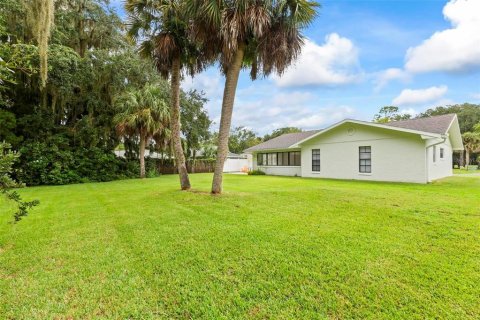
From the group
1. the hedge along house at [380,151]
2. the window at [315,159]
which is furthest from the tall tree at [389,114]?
the window at [315,159]

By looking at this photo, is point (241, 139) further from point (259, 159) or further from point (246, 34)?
point (246, 34)

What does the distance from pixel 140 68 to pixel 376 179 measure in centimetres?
1503

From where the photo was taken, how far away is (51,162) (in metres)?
14.1

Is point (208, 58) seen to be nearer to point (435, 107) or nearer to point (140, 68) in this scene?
point (140, 68)

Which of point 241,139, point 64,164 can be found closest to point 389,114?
point 241,139

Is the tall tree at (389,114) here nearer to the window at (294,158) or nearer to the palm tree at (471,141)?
the palm tree at (471,141)

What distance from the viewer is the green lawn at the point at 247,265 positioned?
7.87 ft

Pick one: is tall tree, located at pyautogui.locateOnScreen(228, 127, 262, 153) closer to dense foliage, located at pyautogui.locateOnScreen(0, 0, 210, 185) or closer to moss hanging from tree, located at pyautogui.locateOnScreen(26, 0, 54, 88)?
dense foliage, located at pyautogui.locateOnScreen(0, 0, 210, 185)

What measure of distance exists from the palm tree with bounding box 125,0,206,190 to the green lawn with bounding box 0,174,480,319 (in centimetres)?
491

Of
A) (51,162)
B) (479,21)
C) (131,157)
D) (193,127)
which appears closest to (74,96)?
(51,162)

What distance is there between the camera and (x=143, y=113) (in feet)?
50.0

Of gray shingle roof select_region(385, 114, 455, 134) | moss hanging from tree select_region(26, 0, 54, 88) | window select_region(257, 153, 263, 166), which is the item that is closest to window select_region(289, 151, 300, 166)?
window select_region(257, 153, 263, 166)

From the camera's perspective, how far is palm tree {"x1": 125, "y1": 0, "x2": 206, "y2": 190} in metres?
7.95

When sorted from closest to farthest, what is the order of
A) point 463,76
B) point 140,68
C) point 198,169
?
point 140,68
point 463,76
point 198,169
